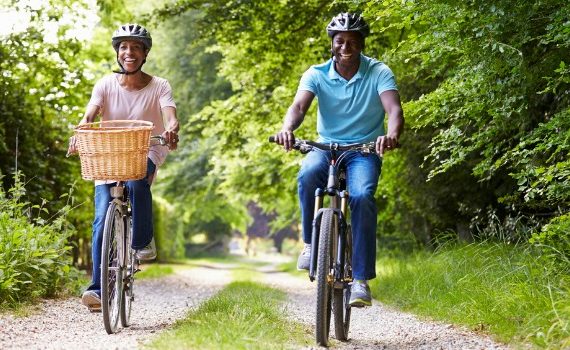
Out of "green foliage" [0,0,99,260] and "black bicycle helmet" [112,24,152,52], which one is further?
"green foliage" [0,0,99,260]

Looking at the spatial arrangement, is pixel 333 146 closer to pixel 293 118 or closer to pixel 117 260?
pixel 293 118

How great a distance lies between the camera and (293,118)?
530 cm

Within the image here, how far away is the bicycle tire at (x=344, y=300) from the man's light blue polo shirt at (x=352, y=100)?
2.03 ft

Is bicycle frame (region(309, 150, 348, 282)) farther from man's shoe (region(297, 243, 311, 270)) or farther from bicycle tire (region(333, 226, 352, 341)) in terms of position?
man's shoe (region(297, 243, 311, 270))

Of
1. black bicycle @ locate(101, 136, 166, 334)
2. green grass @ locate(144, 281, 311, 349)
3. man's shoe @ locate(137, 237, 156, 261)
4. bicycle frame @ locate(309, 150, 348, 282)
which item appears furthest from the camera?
man's shoe @ locate(137, 237, 156, 261)

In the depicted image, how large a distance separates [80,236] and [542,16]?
30.4 feet

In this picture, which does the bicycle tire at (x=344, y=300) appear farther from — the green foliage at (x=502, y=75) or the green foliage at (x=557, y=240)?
the green foliage at (x=502, y=75)

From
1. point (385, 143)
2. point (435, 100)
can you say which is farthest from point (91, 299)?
point (435, 100)

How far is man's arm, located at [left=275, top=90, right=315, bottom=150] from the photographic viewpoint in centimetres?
504

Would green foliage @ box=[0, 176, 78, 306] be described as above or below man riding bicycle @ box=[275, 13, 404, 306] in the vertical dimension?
below

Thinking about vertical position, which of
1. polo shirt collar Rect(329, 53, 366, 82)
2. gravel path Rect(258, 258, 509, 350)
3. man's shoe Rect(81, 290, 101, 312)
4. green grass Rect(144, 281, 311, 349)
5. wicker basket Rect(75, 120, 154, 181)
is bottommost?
gravel path Rect(258, 258, 509, 350)

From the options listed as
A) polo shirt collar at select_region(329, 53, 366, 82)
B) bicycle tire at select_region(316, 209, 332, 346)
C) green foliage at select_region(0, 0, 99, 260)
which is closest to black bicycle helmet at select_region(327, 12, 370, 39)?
polo shirt collar at select_region(329, 53, 366, 82)

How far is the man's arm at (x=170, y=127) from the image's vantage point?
220 inches

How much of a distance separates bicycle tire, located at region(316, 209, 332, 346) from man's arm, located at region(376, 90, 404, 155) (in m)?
0.50
